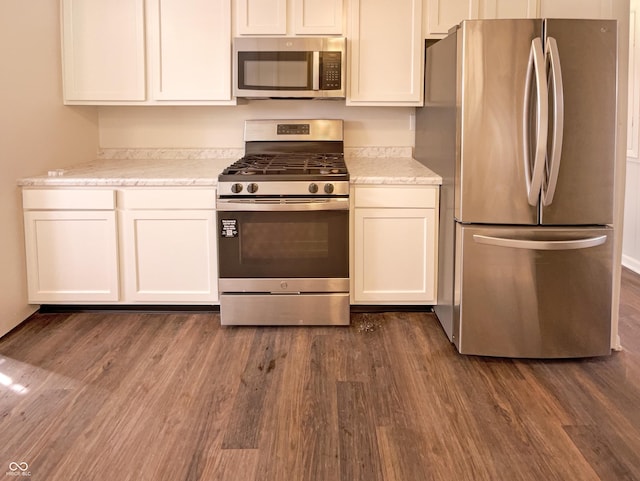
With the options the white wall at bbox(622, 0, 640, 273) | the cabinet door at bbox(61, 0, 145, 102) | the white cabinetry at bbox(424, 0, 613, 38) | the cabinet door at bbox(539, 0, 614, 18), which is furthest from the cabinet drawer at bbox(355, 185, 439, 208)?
the white wall at bbox(622, 0, 640, 273)

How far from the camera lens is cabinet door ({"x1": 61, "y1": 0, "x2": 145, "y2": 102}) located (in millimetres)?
3750

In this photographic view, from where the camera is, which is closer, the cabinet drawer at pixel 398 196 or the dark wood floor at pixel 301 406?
the dark wood floor at pixel 301 406

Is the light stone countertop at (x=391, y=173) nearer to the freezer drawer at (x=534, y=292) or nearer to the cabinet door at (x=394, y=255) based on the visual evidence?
the cabinet door at (x=394, y=255)

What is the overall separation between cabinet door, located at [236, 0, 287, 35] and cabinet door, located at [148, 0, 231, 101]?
8cm

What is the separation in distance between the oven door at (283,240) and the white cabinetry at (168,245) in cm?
14

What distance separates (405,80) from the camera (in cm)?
382

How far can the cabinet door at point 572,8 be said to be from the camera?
3591 millimetres

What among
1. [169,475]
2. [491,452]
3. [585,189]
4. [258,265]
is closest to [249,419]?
[169,475]

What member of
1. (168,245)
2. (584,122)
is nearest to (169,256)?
(168,245)

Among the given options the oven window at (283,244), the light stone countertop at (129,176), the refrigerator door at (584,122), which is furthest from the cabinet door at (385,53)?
the refrigerator door at (584,122)

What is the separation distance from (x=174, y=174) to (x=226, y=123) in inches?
30.9

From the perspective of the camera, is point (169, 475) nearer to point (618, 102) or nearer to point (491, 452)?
point (491, 452)

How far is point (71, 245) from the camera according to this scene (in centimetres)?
354

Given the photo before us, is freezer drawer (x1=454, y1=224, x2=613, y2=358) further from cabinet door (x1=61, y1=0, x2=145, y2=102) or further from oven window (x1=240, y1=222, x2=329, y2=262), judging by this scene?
cabinet door (x1=61, y1=0, x2=145, y2=102)
